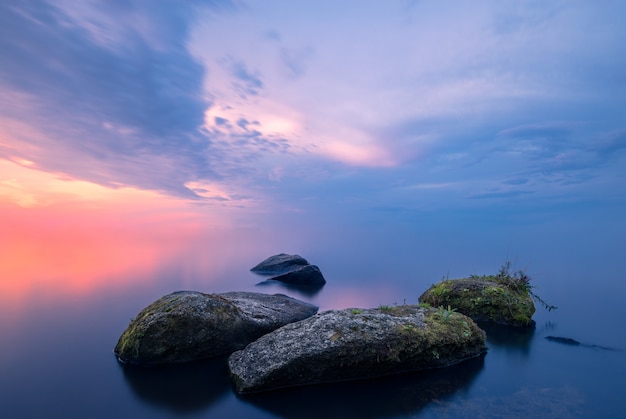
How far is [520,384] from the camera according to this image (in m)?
8.14

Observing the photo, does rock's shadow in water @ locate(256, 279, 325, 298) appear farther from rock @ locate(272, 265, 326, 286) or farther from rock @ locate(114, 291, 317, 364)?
rock @ locate(114, 291, 317, 364)

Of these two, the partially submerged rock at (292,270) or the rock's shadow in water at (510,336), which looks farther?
the partially submerged rock at (292,270)

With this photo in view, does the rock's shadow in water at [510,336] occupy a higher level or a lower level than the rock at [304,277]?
lower

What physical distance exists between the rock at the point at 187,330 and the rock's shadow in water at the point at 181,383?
31 centimetres

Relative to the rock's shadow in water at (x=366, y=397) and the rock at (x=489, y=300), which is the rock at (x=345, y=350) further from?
the rock at (x=489, y=300)

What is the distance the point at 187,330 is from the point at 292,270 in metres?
13.9

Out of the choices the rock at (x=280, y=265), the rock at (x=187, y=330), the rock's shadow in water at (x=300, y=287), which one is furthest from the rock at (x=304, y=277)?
the rock at (x=187, y=330)

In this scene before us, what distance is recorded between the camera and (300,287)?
21031 mm

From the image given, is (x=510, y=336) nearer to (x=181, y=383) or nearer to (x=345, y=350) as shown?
(x=345, y=350)

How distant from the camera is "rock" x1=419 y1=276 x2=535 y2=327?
12523 mm

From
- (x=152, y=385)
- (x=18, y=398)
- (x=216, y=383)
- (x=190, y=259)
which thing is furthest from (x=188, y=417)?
(x=190, y=259)

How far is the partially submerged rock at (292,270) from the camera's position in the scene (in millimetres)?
21578

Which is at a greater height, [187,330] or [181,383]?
[187,330]

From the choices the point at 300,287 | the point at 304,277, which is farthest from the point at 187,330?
the point at 304,277
